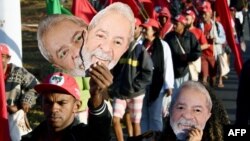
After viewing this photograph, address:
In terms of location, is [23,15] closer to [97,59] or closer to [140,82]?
[140,82]

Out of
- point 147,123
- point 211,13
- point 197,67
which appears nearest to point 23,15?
point 211,13

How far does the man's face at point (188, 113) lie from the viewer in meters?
5.03

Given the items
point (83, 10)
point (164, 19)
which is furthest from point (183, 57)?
point (83, 10)

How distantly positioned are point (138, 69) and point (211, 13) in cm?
645

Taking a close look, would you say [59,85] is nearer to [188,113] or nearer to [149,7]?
[188,113]

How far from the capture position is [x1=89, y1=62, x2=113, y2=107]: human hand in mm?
4930

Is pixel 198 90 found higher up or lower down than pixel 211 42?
higher up

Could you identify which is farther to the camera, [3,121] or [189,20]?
[189,20]

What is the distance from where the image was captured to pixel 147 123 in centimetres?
1109

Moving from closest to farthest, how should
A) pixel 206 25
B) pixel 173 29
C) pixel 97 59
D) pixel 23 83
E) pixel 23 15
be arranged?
pixel 97 59 → pixel 23 83 → pixel 173 29 → pixel 206 25 → pixel 23 15

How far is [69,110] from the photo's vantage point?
5371 mm

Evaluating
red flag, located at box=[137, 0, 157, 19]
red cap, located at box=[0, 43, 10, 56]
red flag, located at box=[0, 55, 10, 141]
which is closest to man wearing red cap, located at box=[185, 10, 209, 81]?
red flag, located at box=[137, 0, 157, 19]

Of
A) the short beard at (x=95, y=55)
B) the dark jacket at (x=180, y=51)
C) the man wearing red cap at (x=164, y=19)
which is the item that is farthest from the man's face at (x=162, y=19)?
the short beard at (x=95, y=55)

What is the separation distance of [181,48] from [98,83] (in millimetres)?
7657
